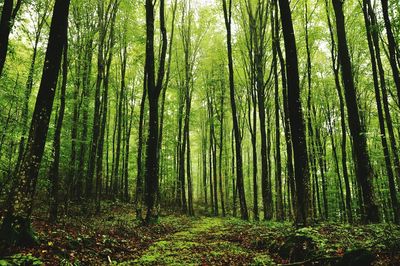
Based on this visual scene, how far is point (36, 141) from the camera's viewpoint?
6.23 m

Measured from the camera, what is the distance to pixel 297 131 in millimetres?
8266

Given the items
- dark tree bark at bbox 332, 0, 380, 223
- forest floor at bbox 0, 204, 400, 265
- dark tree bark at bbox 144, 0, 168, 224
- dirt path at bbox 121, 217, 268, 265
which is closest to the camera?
forest floor at bbox 0, 204, 400, 265

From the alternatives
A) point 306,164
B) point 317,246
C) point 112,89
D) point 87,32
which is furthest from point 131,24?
point 317,246

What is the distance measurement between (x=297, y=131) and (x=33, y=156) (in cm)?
698

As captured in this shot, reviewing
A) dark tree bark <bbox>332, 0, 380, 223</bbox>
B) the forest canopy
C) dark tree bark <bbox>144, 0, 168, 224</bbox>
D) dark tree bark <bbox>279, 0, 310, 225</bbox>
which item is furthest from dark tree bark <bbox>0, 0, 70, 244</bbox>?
dark tree bark <bbox>332, 0, 380, 223</bbox>

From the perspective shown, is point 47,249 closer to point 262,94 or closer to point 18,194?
point 18,194

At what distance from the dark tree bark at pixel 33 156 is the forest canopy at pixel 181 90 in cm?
2

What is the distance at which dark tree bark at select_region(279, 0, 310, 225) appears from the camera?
7887mm

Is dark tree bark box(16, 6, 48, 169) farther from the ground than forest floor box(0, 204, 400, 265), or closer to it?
farther from the ground

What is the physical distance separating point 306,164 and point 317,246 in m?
2.77

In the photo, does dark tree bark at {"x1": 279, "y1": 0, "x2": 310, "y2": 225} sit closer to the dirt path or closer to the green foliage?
the dirt path

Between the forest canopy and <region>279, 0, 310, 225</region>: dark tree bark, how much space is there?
0.03 metres

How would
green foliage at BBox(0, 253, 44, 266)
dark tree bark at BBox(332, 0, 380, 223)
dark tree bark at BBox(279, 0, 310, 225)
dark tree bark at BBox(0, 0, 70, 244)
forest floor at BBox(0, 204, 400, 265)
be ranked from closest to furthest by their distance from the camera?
green foliage at BBox(0, 253, 44, 266)
forest floor at BBox(0, 204, 400, 265)
dark tree bark at BBox(0, 0, 70, 244)
dark tree bark at BBox(279, 0, 310, 225)
dark tree bark at BBox(332, 0, 380, 223)

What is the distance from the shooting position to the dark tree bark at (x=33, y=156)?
5773 millimetres
